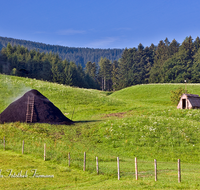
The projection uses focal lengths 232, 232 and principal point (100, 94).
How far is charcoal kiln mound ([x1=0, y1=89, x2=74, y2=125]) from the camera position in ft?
127

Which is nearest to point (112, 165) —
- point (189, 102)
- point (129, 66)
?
point (189, 102)

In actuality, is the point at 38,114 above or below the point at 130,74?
below

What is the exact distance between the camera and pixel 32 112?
3934 centimetres

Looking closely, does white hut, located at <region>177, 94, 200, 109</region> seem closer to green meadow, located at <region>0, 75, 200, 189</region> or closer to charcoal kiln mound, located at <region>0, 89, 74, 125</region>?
green meadow, located at <region>0, 75, 200, 189</region>

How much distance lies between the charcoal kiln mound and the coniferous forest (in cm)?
7887

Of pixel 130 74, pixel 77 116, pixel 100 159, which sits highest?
pixel 130 74

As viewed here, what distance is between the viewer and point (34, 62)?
130250mm

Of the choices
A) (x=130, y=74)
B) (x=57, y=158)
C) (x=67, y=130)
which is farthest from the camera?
(x=130, y=74)

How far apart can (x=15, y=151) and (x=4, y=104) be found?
3756cm

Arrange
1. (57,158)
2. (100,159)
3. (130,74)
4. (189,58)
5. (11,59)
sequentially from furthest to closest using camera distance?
1. (130,74)
2. (189,58)
3. (11,59)
4. (100,159)
5. (57,158)

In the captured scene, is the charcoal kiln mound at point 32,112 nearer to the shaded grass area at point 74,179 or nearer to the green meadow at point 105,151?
the green meadow at point 105,151

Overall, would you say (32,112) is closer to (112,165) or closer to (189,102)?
(112,165)

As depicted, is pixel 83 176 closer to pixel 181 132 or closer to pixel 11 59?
pixel 181 132

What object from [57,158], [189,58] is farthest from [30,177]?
[189,58]
